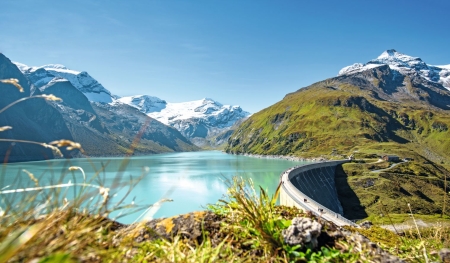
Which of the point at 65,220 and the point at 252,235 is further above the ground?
the point at 65,220

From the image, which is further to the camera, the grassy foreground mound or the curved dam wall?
the curved dam wall

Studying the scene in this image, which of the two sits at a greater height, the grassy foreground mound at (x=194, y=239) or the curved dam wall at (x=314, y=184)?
the grassy foreground mound at (x=194, y=239)

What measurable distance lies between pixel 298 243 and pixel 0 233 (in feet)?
8.75

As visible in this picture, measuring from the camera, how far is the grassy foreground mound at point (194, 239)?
2182 millimetres

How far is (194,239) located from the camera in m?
3.76

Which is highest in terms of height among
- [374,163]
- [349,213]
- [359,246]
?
[359,246]

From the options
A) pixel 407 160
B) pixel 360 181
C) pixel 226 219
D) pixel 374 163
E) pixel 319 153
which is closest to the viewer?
pixel 226 219

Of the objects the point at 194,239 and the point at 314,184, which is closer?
the point at 194,239

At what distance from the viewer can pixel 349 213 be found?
8550 centimetres

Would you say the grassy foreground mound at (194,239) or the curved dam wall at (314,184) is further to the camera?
the curved dam wall at (314,184)

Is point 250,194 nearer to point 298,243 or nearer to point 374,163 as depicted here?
point 298,243

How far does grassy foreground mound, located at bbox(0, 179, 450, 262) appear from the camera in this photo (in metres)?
2.18

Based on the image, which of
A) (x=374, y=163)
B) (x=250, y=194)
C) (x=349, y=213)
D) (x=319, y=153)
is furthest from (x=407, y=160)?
(x=250, y=194)

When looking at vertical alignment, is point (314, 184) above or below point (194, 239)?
below
